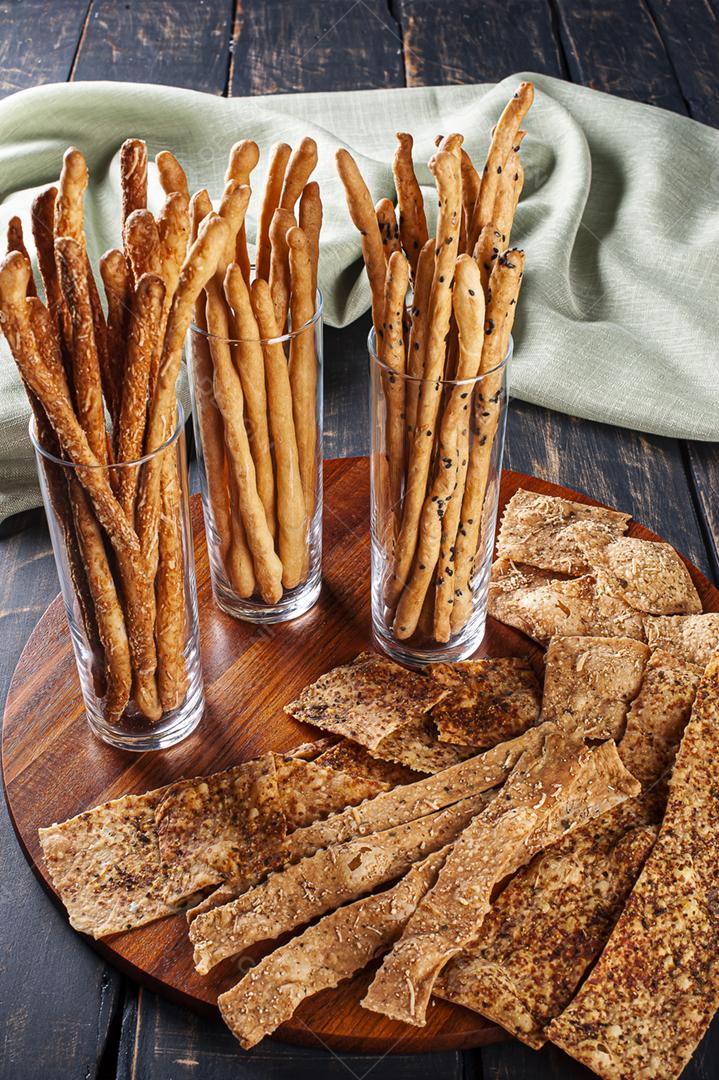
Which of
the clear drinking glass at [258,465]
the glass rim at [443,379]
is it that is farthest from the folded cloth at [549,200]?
the glass rim at [443,379]

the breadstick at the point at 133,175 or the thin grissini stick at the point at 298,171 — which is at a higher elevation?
the breadstick at the point at 133,175

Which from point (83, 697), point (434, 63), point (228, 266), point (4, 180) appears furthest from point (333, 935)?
point (434, 63)

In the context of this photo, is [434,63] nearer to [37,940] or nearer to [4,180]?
[4,180]

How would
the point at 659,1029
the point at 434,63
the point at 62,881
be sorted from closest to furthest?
the point at 659,1029, the point at 62,881, the point at 434,63

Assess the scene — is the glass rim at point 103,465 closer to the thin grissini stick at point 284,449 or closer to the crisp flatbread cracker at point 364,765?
the thin grissini stick at point 284,449

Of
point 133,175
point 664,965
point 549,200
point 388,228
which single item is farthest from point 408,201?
point 549,200

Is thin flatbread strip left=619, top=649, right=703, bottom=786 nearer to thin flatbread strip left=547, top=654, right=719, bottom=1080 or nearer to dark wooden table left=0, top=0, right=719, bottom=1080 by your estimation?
thin flatbread strip left=547, top=654, right=719, bottom=1080

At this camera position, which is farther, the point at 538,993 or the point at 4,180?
the point at 4,180
